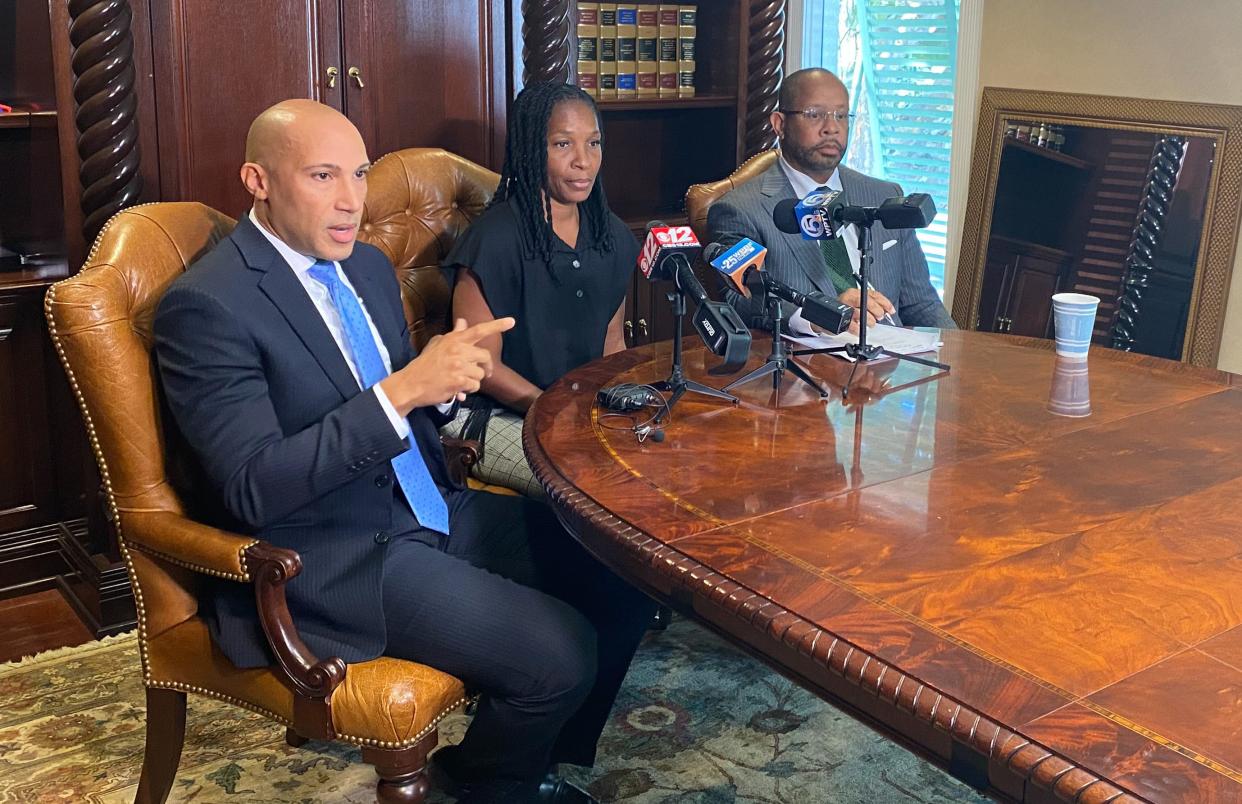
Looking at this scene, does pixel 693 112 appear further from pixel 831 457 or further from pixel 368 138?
pixel 831 457

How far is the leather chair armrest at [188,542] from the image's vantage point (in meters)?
1.83

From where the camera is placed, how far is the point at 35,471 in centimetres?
329

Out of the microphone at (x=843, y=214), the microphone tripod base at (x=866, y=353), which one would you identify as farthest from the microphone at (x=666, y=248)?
the microphone tripod base at (x=866, y=353)

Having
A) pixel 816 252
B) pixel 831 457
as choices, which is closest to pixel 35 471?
pixel 816 252

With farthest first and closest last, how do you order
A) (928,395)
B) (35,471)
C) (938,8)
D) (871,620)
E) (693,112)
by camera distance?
(693,112) → (938,8) → (35,471) → (928,395) → (871,620)

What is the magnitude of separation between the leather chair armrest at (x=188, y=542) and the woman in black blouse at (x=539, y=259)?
2.69ft

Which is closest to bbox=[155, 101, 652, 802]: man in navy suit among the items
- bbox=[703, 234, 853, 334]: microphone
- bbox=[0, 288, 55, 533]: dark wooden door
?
bbox=[703, 234, 853, 334]: microphone

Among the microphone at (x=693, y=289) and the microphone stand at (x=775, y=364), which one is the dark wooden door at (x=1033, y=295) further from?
the microphone at (x=693, y=289)

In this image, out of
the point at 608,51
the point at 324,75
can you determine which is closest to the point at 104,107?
the point at 324,75

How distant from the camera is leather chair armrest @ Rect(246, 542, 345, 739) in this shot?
181cm

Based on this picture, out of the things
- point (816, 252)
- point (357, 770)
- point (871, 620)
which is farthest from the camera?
point (816, 252)

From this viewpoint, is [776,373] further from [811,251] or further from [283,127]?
[283,127]

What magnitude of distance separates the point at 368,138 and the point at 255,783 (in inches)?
66.0

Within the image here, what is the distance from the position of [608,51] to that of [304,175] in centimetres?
234
